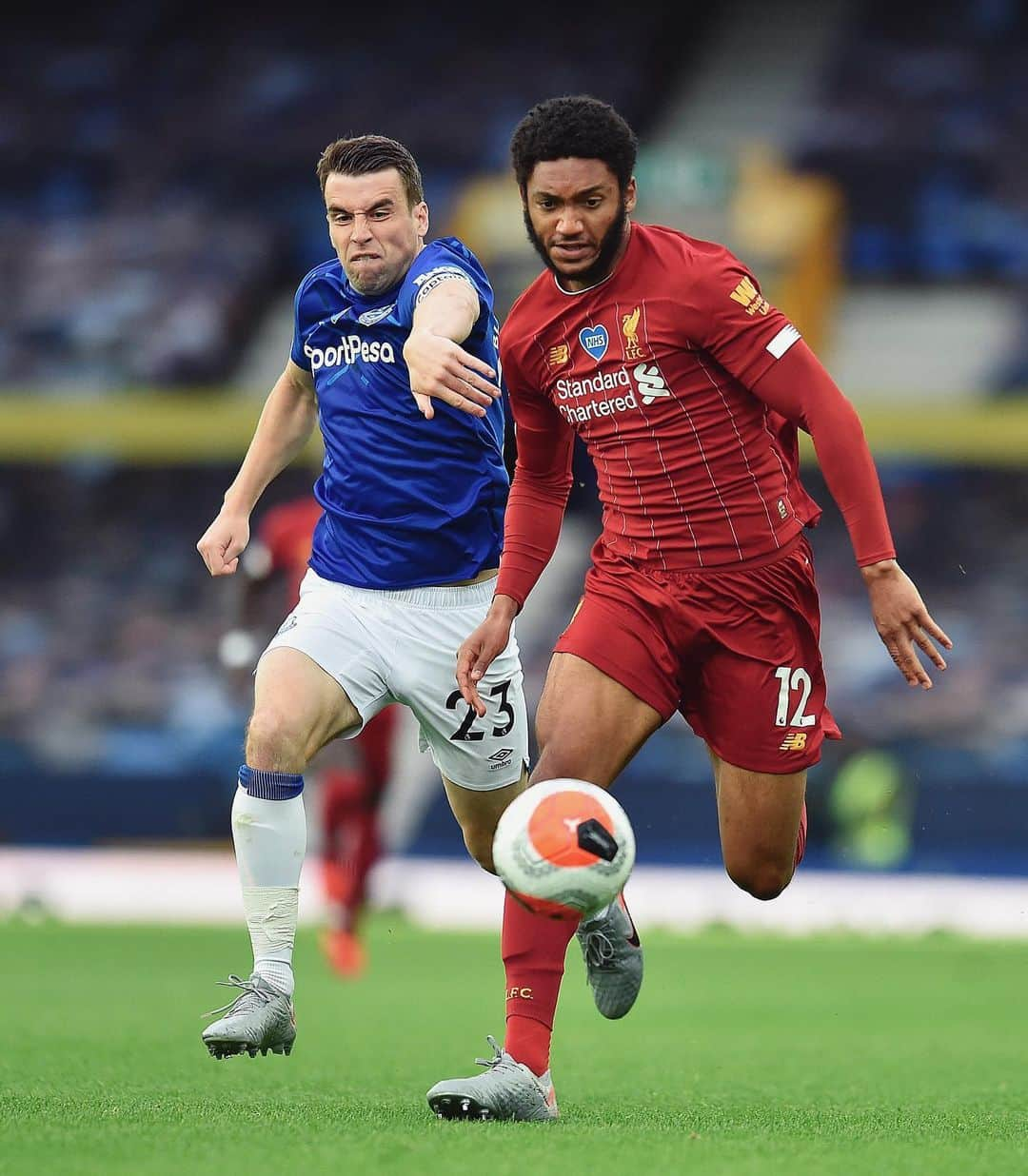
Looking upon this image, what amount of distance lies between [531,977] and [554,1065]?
1.58 meters

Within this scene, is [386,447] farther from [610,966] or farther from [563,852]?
[610,966]

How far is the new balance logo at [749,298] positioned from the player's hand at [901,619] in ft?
2.66

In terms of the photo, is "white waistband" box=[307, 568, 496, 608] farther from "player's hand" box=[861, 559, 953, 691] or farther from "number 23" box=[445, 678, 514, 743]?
"player's hand" box=[861, 559, 953, 691]

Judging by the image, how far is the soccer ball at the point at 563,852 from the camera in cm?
481

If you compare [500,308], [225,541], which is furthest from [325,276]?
[500,308]

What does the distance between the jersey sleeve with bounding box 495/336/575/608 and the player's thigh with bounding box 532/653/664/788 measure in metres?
0.33

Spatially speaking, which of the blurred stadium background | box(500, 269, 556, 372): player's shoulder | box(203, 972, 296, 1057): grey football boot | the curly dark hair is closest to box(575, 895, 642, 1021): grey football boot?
box(203, 972, 296, 1057): grey football boot

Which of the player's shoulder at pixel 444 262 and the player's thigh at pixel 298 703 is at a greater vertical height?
the player's shoulder at pixel 444 262

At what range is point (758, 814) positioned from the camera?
563cm

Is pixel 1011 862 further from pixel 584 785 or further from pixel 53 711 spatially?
pixel 584 785

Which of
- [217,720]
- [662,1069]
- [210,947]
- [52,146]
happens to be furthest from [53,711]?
[662,1069]

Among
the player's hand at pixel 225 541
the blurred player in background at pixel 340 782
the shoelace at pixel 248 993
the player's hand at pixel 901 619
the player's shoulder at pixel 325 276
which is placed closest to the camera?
the player's hand at pixel 901 619

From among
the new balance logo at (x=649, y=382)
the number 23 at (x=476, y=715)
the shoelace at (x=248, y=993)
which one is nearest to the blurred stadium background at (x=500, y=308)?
the number 23 at (x=476, y=715)

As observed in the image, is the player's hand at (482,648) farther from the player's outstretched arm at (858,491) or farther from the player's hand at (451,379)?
the player's outstretched arm at (858,491)
